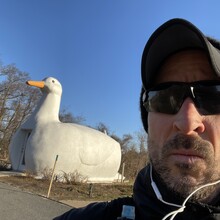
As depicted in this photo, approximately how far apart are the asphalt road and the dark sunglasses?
7164 mm

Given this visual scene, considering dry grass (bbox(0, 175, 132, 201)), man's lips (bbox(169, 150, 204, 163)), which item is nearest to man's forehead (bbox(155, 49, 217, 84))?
man's lips (bbox(169, 150, 204, 163))

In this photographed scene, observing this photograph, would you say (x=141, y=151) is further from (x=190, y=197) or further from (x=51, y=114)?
(x=190, y=197)

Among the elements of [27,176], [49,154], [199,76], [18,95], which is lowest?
[27,176]

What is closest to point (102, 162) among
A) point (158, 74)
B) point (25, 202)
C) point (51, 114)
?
point (51, 114)

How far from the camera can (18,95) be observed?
37.2 meters

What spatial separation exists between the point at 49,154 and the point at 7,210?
29.1 ft

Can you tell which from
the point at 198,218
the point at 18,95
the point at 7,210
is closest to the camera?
the point at 198,218

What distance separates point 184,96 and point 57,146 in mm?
16593

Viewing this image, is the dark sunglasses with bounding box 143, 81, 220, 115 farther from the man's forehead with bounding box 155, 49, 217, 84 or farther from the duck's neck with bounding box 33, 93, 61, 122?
the duck's neck with bounding box 33, 93, 61, 122

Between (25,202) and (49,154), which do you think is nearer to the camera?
(25,202)

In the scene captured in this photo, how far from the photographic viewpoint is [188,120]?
1193 mm

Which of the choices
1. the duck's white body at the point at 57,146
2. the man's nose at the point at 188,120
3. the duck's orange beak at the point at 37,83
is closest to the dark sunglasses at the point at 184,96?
the man's nose at the point at 188,120

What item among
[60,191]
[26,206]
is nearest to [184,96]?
[26,206]

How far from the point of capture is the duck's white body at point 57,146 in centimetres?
1734
